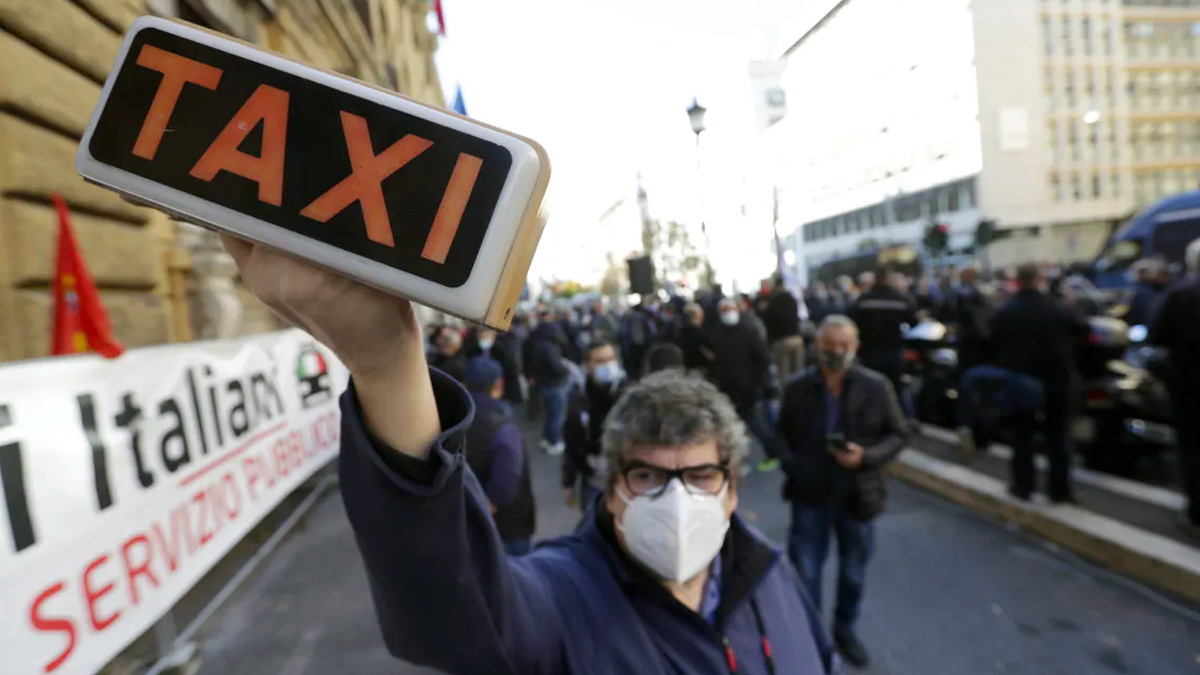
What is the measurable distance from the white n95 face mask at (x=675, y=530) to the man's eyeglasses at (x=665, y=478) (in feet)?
0.05

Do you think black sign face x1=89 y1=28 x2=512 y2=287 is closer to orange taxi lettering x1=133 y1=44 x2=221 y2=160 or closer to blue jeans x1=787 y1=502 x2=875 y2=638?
orange taxi lettering x1=133 y1=44 x2=221 y2=160

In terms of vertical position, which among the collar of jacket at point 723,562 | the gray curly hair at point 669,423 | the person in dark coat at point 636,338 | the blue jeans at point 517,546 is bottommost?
the blue jeans at point 517,546

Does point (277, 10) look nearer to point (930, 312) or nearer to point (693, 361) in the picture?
point (693, 361)

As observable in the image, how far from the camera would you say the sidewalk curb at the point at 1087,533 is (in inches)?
169

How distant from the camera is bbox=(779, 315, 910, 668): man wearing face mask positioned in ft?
12.6

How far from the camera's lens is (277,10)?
25.1 ft

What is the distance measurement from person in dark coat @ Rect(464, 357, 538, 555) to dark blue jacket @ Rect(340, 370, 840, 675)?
186 cm

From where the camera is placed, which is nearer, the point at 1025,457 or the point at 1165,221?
the point at 1025,457

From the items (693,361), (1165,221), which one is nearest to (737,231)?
(1165,221)

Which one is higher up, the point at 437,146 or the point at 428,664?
the point at 437,146

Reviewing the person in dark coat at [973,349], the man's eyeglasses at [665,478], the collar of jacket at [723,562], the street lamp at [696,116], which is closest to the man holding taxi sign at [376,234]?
the collar of jacket at [723,562]

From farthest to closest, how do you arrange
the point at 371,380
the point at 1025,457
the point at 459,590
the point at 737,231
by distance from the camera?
the point at 737,231 < the point at 1025,457 < the point at 459,590 < the point at 371,380

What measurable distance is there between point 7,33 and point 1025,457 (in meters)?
6.81

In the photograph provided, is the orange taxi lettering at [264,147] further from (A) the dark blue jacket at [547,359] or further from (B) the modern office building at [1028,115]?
(B) the modern office building at [1028,115]
